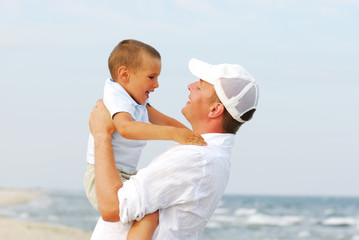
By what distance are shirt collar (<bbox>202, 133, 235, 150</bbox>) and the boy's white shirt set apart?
1.23ft

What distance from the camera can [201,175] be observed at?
2.46m

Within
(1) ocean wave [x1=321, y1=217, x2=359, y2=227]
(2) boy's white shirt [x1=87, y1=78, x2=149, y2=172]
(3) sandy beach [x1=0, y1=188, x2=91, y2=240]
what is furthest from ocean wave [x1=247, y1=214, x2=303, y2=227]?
(2) boy's white shirt [x1=87, y1=78, x2=149, y2=172]

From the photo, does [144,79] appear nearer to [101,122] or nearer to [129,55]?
[129,55]

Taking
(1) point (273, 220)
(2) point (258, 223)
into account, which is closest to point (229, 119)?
(2) point (258, 223)

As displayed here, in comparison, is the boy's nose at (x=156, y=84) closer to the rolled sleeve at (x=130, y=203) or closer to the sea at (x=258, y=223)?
the rolled sleeve at (x=130, y=203)

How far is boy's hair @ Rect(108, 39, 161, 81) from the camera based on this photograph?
2781 millimetres

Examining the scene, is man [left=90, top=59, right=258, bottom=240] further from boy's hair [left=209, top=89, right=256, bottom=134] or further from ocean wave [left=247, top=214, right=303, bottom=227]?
ocean wave [left=247, top=214, right=303, bottom=227]

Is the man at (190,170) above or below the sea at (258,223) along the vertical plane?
above

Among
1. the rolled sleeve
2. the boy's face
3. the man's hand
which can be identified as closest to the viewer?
the rolled sleeve

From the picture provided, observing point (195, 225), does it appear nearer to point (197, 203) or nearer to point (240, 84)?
point (197, 203)

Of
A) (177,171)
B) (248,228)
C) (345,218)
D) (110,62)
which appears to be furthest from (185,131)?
(345,218)

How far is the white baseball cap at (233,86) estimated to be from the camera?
2504mm

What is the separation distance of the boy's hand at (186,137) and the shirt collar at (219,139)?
0.11 m

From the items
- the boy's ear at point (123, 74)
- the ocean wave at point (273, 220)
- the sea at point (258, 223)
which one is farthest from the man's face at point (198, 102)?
the ocean wave at point (273, 220)
